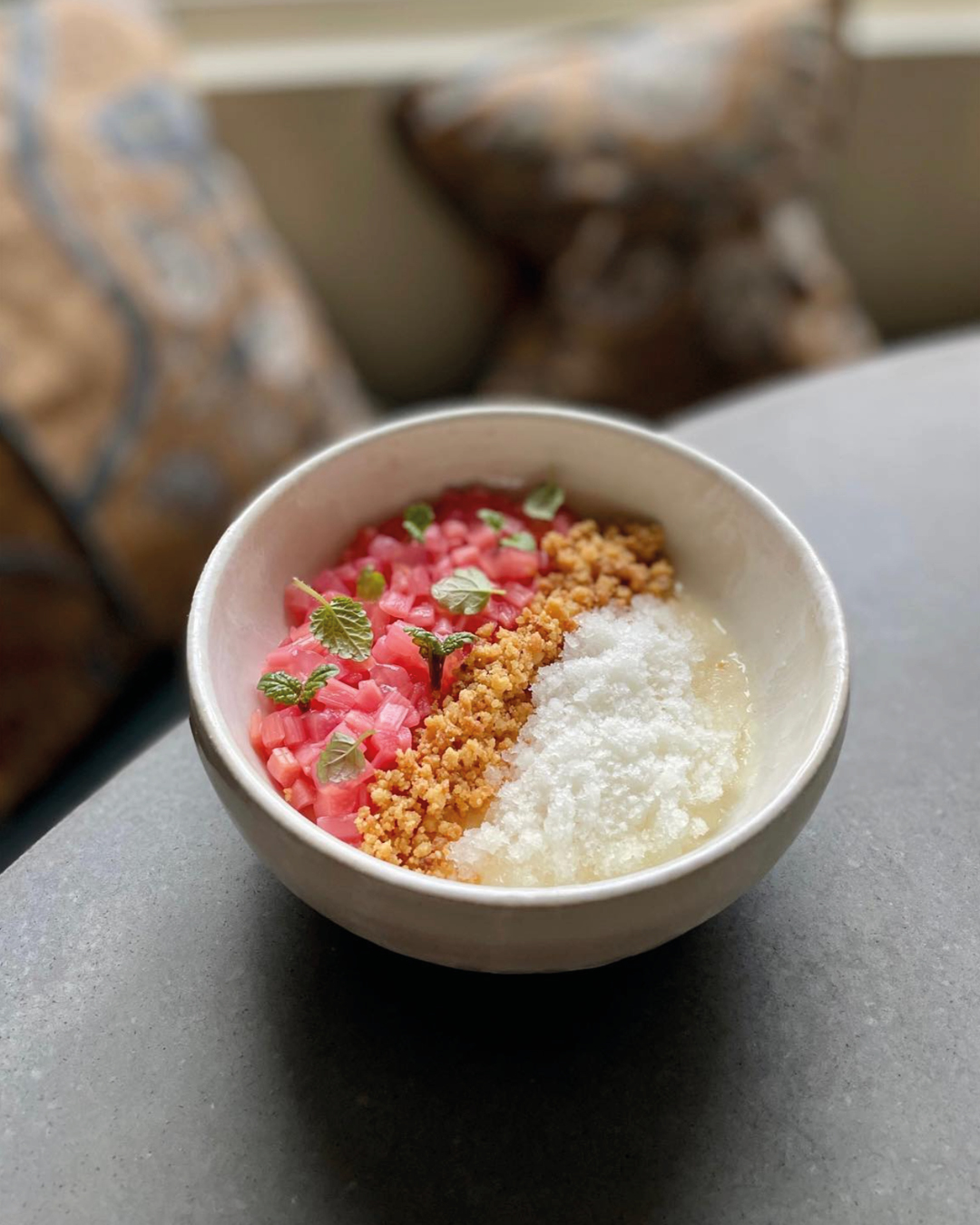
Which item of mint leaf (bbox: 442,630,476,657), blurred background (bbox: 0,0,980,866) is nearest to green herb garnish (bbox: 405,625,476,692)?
mint leaf (bbox: 442,630,476,657)

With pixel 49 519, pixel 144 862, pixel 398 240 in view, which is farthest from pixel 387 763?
pixel 398 240

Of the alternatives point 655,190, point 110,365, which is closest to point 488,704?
point 110,365

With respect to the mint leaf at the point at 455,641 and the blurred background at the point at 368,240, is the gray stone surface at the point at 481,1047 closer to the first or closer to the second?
the mint leaf at the point at 455,641

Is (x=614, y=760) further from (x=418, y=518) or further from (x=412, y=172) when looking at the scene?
(x=412, y=172)

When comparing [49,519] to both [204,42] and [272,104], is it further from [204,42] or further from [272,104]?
[204,42]

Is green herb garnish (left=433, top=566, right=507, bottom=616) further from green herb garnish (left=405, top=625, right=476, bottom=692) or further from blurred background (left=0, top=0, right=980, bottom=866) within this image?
blurred background (left=0, top=0, right=980, bottom=866)

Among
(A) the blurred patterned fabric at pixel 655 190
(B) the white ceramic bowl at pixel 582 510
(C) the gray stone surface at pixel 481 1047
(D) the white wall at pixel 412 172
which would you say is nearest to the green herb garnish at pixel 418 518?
(B) the white ceramic bowl at pixel 582 510

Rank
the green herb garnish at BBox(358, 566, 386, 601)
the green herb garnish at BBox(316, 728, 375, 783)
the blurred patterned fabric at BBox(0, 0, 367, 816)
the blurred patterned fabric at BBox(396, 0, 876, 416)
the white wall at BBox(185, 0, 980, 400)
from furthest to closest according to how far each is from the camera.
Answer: the white wall at BBox(185, 0, 980, 400) < the blurred patterned fabric at BBox(396, 0, 876, 416) < the blurred patterned fabric at BBox(0, 0, 367, 816) < the green herb garnish at BBox(358, 566, 386, 601) < the green herb garnish at BBox(316, 728, 375, 783)
